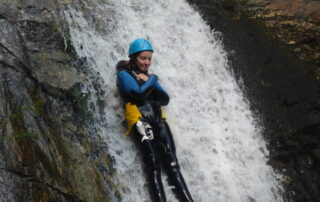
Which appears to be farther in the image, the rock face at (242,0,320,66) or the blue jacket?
the rock face at (242,0,320,66)

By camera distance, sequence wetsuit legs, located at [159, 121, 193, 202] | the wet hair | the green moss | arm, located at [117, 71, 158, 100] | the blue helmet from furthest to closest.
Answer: the wet hair → the blue helmet → arm, located at [117, 71, 158, 100] → wetsuit legs, located at [159, 121, 193, 202] → the green moss

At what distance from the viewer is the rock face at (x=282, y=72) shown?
700 cm

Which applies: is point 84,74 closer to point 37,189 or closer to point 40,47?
point 40,47

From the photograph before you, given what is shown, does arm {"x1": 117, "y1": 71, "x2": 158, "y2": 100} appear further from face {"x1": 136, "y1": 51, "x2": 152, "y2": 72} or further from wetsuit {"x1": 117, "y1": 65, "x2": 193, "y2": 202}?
face {"x1": 136, "y1": 51, "x2": 152, "y2": 72}

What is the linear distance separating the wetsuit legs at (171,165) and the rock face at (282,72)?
2552 mm

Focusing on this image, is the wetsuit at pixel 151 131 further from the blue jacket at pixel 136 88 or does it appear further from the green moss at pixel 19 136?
the green moss at pixel 19 136

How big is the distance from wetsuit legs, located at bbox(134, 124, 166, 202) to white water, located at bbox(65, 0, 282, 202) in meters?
0.31

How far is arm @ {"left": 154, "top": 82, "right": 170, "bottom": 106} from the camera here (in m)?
5.91

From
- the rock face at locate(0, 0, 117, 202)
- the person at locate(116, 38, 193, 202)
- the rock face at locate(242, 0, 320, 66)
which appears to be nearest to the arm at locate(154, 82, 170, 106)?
the person at locate(116, 38, 193, 202)

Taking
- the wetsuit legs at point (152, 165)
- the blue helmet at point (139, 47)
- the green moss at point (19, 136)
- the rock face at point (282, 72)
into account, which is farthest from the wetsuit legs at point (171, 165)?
the rock face at point (282, 72)

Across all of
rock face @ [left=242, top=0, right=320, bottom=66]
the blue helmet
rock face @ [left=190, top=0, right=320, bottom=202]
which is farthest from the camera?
rock face @ [left=242, top=0, right=320, bottom=66]

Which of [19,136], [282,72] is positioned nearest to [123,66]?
[19,136]

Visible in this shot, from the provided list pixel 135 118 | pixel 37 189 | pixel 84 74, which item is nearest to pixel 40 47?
pixel 84 74

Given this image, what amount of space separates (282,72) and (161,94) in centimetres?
336
